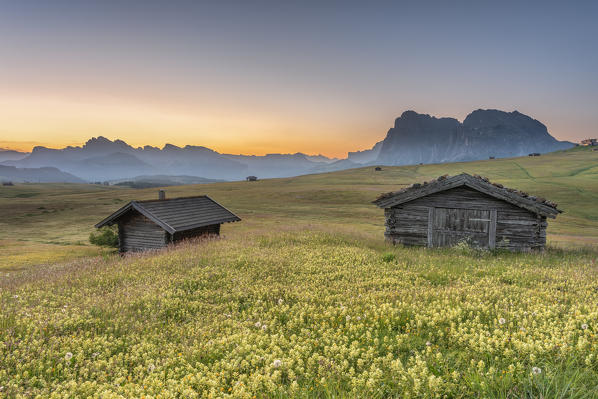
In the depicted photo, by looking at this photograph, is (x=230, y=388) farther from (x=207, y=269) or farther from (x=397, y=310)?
(x=207, y=269)

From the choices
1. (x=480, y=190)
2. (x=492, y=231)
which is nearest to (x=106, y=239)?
(x=480, y=190)

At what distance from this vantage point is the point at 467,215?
68.4ft

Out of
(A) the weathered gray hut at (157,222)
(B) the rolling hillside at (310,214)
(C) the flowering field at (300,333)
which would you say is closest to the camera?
(C) the flowering field at (300,333)

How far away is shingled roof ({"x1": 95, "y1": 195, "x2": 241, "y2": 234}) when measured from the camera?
2460 cm

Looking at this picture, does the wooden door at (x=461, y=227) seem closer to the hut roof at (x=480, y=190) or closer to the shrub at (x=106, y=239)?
the hut roof at (x=480, y=190)

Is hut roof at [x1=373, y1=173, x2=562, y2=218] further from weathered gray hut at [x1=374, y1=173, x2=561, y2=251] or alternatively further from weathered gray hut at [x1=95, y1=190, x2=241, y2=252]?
weathered gray hut at [x1=95, y1=190, x2=241, y2=252]

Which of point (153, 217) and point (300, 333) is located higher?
point (153, 217)

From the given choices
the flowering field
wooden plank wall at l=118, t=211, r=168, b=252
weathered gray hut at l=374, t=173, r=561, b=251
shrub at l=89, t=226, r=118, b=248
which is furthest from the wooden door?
shrub at l=89, t=226, r=118, b=248

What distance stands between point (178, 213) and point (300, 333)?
2261cm

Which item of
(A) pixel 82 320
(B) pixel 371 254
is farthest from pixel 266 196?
(A) pixel 82 320

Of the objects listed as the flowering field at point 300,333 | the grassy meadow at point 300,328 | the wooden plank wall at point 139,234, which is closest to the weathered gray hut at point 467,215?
the grassy meadow at point 300,328

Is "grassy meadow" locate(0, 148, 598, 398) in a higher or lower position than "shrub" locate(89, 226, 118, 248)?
higher

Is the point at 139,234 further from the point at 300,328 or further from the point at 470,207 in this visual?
the point at 470,207

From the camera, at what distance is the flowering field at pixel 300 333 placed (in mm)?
4664
